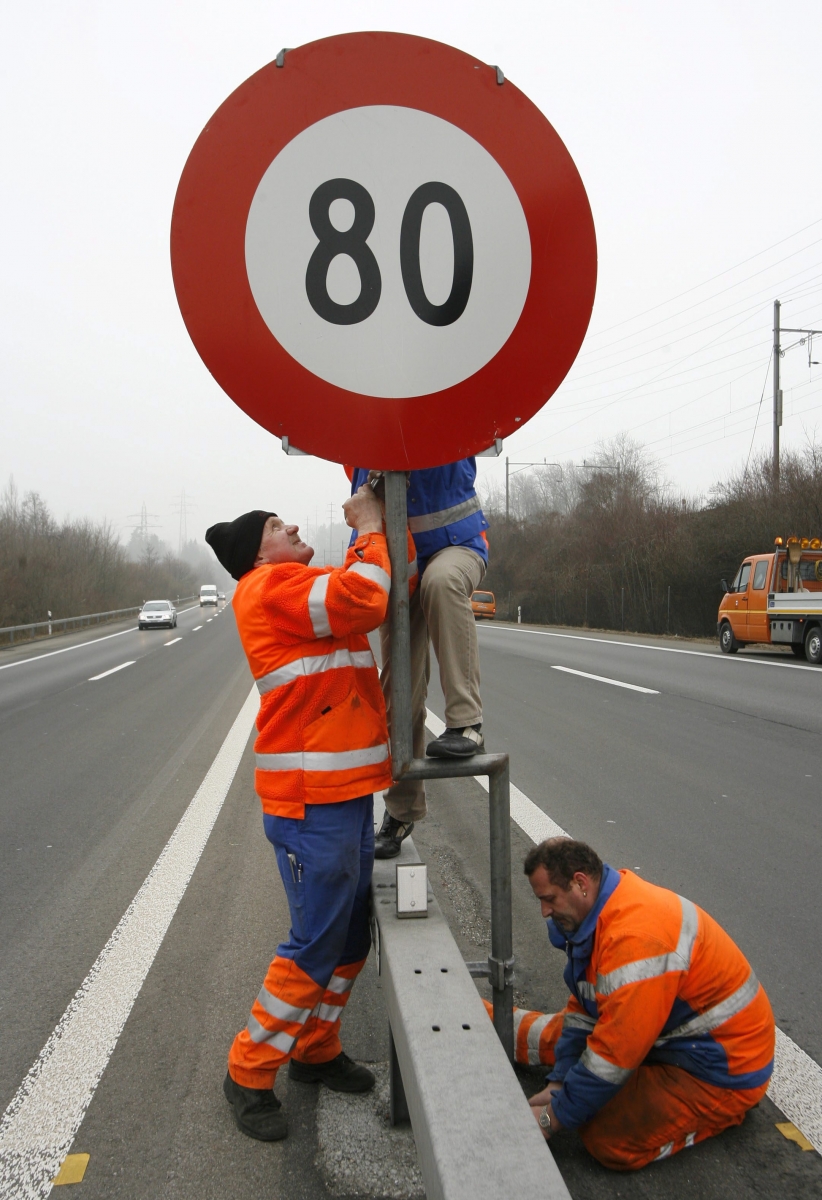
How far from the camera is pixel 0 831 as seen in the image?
6.00 metres

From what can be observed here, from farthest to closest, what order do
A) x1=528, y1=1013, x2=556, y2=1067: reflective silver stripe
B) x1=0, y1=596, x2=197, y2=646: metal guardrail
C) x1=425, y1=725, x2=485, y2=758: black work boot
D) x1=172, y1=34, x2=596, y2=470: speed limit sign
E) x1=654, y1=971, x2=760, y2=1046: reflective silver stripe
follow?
x1=0, y1=596, x2=197, y2=646: metal guardrail
x1=528, y1=1013, x2=556, y2=1067: reflective silver stripe
x1=654, y1=971, x2=760, y2=1046: reflective silver stripe
x1=425, y1=725, x2=485, y2=758: black work boot
x1=172, y1=34, x2=596, y2=470: speed limit sign

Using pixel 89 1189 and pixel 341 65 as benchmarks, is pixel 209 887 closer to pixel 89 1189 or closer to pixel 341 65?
pixel 89 1189

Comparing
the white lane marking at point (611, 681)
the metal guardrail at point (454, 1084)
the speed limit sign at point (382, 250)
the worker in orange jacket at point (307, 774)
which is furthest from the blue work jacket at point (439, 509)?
the white lane marking at point (611, 681)

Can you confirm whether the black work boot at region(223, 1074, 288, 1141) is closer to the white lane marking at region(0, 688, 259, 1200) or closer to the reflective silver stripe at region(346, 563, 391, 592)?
the white lane marking at region(0, 688, 259, 1200)

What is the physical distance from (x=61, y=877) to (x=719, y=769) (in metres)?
5.13

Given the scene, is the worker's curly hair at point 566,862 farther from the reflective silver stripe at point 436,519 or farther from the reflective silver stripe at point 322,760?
the reflective silver stripe at point 436,519

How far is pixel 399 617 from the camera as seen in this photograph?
220 cm

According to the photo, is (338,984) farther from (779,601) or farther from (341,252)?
(779,601)

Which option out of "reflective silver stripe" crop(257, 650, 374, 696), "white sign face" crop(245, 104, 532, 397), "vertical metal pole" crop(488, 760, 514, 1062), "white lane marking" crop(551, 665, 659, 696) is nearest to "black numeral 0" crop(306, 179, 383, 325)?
"white sign face" crop(245, 104, 532, 397)

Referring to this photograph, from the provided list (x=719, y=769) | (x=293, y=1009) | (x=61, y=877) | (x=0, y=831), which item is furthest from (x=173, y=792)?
(x=293, y=1009)

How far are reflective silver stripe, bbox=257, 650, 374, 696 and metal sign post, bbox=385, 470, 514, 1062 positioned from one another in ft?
0.71

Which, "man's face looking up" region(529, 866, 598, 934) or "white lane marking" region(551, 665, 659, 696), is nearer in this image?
"man's face looking up" region(529, 866, 598, 934)

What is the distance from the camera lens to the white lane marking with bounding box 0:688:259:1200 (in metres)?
2.45

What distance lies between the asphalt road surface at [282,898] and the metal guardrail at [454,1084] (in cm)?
68
